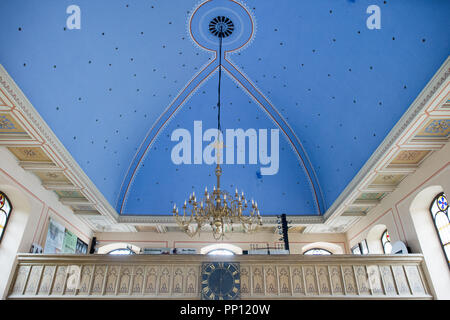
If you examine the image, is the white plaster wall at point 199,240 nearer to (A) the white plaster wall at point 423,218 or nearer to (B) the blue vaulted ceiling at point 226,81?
(B) the blue vaulted ceiling at point 226,81

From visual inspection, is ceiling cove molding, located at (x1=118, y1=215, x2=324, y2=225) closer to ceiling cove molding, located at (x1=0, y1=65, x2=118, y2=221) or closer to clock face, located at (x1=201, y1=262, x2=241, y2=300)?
ceiling cove molding, located at (x1=0, y1=65, x2=118, y2=221)

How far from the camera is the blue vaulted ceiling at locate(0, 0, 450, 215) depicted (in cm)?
690

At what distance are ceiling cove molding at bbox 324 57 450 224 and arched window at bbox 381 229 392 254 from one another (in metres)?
2.08

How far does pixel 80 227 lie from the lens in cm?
1284

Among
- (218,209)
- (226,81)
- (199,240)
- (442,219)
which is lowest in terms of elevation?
(218,209)

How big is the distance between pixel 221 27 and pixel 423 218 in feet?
26.5

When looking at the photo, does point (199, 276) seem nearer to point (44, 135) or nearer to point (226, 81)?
point (44, 135)

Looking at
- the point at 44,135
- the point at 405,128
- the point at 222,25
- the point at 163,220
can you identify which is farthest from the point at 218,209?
the point at 163,220

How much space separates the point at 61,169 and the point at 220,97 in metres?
5.81

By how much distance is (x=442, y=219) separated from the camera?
8.68 meters
